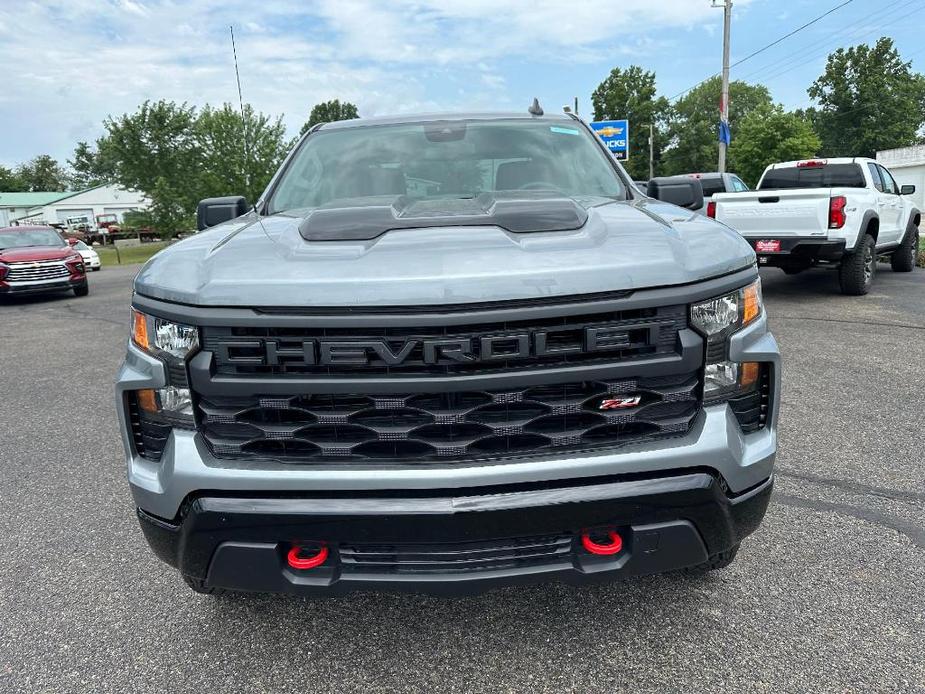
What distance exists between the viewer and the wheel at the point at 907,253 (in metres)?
11.1

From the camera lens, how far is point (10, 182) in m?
105

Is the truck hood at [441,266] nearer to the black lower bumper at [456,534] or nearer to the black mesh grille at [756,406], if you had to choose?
the black mesh grille at [756,406]

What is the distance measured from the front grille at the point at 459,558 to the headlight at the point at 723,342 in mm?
590

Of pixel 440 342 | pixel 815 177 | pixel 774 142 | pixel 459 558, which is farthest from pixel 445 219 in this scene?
pixel 774 142

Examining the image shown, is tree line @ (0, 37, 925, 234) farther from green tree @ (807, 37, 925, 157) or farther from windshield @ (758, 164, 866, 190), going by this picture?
windshield @ (758, 164, 866, 190)

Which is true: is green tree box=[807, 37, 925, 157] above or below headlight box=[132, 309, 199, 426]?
above

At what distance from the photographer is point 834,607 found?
2.36 m

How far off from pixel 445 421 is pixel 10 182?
5008 inches

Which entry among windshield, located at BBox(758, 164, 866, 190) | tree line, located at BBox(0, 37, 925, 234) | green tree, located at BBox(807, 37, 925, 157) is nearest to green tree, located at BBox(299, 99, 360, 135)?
tree line, located at BBox(0, 37, 925, 234)

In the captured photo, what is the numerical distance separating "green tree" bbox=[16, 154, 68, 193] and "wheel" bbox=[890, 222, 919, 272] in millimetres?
128437

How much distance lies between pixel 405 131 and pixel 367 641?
2415 mm

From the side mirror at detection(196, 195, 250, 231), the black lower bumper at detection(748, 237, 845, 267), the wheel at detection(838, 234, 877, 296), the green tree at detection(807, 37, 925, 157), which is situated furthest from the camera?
the green tree at detection(807, 37, 925, 157)

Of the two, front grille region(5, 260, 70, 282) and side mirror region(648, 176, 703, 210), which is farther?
front grille region(5, 260, 70, 282)

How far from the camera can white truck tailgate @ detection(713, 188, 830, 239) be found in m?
8.17
